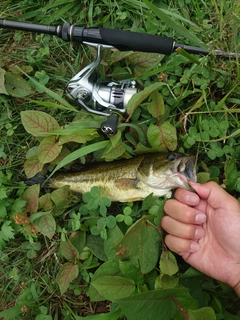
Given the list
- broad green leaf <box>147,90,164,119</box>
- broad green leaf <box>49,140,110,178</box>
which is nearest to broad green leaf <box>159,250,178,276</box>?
broad green leaf <box>49,140,110,178</box>

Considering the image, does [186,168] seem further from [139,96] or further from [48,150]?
[48,150]

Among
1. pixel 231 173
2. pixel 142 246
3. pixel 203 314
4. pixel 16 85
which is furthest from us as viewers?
pixel 16 85

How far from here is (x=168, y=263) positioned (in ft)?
8.08

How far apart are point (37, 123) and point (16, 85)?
1.59 ft

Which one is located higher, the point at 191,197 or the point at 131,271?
the point at 191,197

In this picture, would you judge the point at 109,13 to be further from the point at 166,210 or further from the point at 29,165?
the point at 166,210

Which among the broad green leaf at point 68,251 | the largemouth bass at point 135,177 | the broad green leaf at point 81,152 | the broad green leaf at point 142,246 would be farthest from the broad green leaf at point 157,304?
the broad green leaf at point 81,152

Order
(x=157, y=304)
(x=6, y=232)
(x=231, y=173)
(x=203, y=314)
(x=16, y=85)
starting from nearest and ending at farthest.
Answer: (x=203, y=314), (x=157, y=304), (x=231, y=173), (x=6, y=232), (x=16, y=85)

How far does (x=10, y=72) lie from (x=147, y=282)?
1.94m

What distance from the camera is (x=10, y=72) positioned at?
2904 mm

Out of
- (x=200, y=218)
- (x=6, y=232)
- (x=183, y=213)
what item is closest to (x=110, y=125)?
(x=183, y=213)

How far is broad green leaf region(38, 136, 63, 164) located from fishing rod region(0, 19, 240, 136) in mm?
353

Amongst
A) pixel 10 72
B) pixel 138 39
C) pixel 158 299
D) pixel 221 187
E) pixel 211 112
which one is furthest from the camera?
pixel 10 72

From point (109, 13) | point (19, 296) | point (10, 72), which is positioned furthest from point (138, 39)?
point (19, 296)
